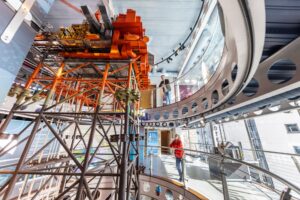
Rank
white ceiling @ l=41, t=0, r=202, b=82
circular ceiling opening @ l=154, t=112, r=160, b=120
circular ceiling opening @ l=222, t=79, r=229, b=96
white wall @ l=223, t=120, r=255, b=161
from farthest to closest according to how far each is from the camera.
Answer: circular ceiling opening @ l=154, t=112, r=160, b=120, white wall @ l=223, t=120, r=255, b=161, white ceiling @ l=41, t=0, r=202, b=82, circular ceiling opening @ l=222, t=79, r=229, b=96

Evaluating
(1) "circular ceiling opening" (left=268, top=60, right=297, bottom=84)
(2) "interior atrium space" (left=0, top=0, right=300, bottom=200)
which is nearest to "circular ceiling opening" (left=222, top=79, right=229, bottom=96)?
Answer: (2) "interior atrium space" (left=0, top=0, right=300, bottom=200)

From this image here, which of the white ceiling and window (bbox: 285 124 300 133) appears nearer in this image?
the white ceiling

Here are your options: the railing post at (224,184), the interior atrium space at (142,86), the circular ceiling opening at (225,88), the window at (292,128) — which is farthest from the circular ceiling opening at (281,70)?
the window at (292,128)

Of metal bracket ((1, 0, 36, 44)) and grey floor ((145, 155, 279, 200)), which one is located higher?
metal bracket ((1, 0, 36, 44))

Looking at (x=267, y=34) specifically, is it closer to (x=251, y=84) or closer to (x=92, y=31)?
(x=251, y=84)

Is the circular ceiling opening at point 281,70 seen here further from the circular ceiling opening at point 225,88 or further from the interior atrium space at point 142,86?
the circular ceiling opening at point 225,88

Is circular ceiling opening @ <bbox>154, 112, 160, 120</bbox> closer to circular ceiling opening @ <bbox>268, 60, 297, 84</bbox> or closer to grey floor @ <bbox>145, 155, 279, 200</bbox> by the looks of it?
grey floor @ <bbox>145, 155, 279, 200</bbox>

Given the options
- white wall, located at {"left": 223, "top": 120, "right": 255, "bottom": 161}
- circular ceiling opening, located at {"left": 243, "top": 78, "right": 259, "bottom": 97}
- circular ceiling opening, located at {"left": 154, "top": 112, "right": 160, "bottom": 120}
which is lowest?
white wall, located at {"left": 223, "top": 120, "right": 255, "bottom": 161}

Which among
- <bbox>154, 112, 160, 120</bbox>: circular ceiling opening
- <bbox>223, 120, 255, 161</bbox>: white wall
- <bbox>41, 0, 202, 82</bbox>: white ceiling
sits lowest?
<bbox>223, 120, 255, 161</bbox>: white wall

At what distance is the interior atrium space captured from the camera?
1.46m

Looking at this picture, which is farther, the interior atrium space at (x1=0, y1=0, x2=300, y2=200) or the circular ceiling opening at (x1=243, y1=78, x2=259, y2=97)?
the circular ceiling opening at (x1=243, y1=78, x2=259, y2=97)

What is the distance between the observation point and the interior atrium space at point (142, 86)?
1.46 meters

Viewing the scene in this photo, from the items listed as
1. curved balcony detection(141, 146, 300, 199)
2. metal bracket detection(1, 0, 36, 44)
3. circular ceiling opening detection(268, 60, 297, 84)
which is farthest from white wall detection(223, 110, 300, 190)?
metal bracket detection(1, 0, 36, 44)

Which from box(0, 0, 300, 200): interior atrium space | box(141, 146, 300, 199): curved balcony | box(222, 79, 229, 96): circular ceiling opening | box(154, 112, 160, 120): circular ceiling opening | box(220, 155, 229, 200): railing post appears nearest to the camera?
box(0, 0, 300, 200): interior atrium space
